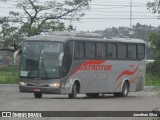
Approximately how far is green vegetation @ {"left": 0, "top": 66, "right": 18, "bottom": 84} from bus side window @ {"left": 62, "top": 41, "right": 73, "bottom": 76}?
26.8 m

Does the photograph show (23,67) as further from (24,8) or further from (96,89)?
(24,8)

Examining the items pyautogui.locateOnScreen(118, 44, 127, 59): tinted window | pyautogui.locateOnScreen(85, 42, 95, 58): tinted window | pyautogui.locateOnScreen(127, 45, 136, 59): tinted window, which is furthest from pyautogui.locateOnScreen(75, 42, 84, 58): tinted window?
pyautogui.locateOnScreen(127, 45, 136, 59): tinted window

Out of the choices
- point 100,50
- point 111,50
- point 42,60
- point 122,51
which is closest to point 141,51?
point 122,51

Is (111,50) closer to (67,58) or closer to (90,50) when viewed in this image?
(90,50)

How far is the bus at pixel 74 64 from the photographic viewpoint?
28953 millimetres

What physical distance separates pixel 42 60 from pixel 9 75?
3239 centimetres

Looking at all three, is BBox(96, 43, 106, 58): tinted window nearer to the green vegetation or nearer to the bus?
the bus

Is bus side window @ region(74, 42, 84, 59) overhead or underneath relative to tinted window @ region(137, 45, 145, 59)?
overhead

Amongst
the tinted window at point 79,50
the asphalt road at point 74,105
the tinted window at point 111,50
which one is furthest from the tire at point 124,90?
the asphalt road at point 74,105

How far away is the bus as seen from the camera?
95.0 ft

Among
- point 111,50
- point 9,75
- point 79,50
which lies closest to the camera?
point 79,50

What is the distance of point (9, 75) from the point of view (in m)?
60.8

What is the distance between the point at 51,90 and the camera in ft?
94.7

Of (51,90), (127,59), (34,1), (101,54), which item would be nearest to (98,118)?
(51,90)
